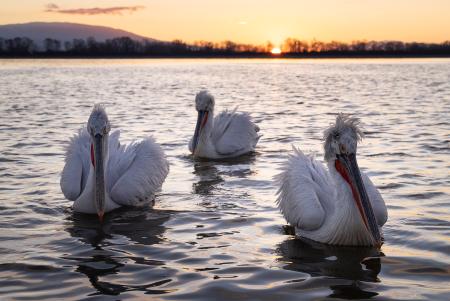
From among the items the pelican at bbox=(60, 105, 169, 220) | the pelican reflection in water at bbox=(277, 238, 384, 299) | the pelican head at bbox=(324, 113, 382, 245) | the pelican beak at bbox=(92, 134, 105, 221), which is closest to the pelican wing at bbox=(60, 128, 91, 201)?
the pelican at bbox=(60, 105, 169, 220)

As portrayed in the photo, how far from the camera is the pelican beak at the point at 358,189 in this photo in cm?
454

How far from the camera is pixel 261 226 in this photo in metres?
5.41

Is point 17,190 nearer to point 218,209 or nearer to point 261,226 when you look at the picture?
point 218,209

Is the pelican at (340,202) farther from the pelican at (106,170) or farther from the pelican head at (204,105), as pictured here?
the pelican head at (204,105)

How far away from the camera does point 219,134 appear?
30.6ft

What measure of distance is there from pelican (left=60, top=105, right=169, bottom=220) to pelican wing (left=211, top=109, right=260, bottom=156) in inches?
93.1

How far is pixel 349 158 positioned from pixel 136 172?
7.37ft

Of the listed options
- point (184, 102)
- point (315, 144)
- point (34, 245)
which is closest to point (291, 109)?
point (184, 102)

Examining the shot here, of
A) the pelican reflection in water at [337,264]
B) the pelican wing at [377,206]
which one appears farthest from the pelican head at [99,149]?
the pelican wing at [377,206]

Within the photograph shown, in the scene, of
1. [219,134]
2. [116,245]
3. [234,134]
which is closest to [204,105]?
[219,134]

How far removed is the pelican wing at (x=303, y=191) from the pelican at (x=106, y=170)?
4.36ft

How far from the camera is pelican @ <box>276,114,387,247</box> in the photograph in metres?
4.68

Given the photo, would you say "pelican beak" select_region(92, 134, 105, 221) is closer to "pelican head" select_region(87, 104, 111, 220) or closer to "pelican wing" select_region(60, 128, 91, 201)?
"pelican head" select_region(87, 104, 111, 220)

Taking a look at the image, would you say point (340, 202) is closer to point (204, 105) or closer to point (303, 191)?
point (303, 191)
